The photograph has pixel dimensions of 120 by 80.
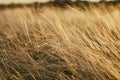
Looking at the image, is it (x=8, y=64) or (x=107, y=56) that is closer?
(x=107, y=56)

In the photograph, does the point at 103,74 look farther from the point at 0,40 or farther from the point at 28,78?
the point at 0,40

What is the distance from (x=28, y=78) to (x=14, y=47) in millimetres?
835

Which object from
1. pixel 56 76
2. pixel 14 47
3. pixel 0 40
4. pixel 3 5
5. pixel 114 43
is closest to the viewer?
pixel 56 76

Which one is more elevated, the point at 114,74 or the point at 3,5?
the point at 3,5

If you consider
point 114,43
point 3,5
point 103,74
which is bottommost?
point 103,74

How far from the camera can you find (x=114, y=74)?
6.53ft

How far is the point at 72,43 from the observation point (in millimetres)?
2559

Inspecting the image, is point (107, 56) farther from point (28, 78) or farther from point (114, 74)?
point (28, 78)

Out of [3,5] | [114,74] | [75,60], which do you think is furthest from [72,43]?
[3,5]

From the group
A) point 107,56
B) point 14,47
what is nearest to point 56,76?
point 107,56

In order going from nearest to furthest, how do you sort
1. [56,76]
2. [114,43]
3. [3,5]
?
[56,76] → [114,43] → [3,5]

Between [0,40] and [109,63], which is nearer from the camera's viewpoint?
[109,63]

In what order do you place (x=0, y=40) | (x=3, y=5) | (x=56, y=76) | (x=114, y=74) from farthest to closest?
(x=3, y=5) → (x=0, y=40) → (x=56, y=76) → (x=114, y=74)

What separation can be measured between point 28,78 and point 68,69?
309 mm
